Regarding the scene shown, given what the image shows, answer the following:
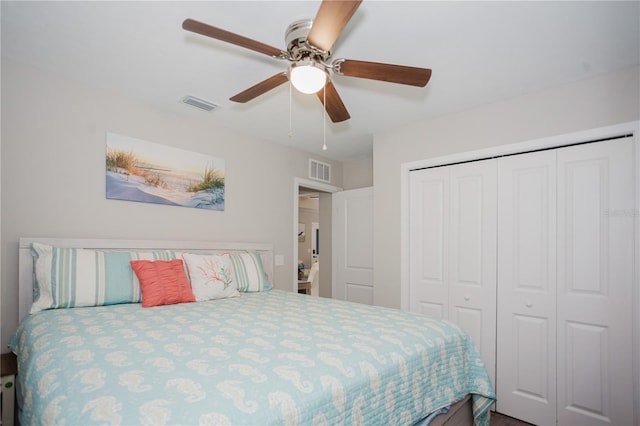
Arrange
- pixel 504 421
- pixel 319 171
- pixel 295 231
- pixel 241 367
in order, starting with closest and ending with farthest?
pixel 241 367, pixel 504 421, pixel 295 231, pixel 319 171

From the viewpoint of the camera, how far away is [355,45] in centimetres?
200

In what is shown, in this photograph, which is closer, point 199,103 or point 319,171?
point 199,103

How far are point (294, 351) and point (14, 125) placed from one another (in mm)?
2326

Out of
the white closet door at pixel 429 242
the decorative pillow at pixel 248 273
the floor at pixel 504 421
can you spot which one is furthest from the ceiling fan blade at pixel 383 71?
the floor at pixel 504 421

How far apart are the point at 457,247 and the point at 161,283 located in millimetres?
2354

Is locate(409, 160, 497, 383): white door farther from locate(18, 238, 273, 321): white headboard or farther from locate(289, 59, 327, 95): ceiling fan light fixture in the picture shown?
locate(289, 59, 327, 95): ceiling fan light fixture

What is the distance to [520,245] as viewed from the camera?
2670mm

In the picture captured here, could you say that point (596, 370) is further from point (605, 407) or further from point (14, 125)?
point (14, 125)

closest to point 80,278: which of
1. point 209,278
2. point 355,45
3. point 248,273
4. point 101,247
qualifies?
point 101,247

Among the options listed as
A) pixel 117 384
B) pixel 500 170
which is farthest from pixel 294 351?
pixel 500 170

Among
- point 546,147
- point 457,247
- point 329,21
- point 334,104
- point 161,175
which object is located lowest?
point 457,247

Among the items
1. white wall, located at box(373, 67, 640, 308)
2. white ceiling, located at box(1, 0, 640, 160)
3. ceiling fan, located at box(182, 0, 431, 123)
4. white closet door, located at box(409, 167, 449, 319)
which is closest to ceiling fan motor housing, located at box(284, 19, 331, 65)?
ceiling fan, located at box(182, 0, 431, 123)

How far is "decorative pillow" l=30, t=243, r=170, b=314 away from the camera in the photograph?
2.09 meters

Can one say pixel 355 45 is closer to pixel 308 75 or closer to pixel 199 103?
pixel 308 75
